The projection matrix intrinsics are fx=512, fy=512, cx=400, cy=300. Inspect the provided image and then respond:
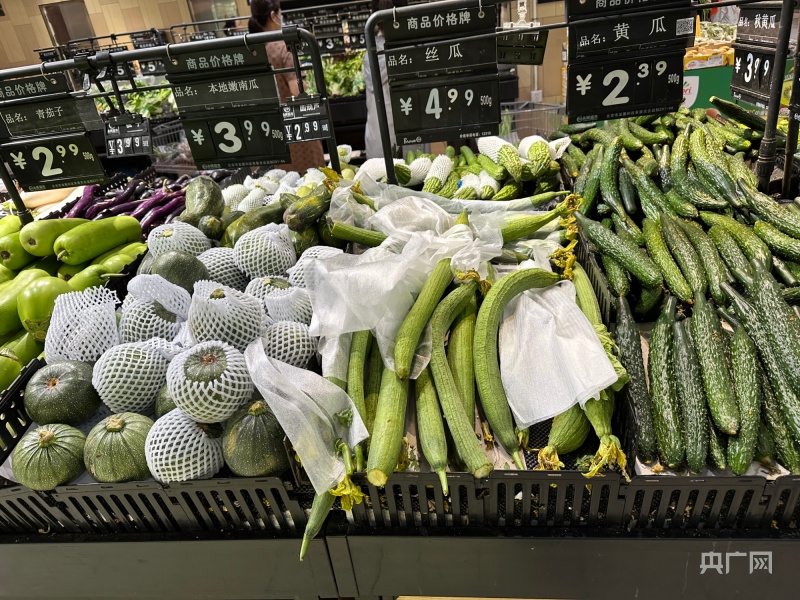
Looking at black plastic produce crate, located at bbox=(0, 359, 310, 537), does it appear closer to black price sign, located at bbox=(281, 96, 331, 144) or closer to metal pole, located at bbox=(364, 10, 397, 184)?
black price sign, located at bbox=(281, 96, 331, 144)

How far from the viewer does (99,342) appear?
1.78 metres

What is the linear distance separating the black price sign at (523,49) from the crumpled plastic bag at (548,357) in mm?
1342

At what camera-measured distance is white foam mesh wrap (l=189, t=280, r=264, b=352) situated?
1613 mm

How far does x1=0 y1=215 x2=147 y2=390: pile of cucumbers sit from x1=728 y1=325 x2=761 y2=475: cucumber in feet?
7.88

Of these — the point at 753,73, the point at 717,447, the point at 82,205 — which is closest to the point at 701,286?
the point at 717,447

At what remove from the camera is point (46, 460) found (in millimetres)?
1446

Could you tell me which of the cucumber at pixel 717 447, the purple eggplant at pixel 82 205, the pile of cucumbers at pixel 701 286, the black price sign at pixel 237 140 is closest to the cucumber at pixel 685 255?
the pile of cucumbers at pixel 701 286

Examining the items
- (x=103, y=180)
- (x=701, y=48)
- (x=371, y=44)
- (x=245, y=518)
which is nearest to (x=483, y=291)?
(x=245, y=518)

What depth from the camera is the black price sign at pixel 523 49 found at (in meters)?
2.51

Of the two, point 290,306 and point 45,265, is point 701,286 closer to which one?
point 290,306

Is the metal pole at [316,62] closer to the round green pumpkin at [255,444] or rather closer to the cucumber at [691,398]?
the round green pumpkin at [255,444]

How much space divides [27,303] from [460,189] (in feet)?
6.52

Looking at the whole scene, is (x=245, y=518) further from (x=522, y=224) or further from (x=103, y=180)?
(x=103, y=180)

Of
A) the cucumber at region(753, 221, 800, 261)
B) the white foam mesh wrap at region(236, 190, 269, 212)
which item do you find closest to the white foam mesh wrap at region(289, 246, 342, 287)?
the white foam mesh wrap at region(236, 190, 269, 212)
